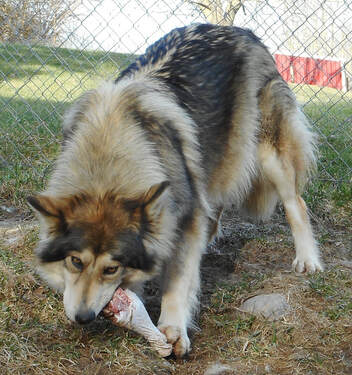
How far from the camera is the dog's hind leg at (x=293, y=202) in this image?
4.07 meters

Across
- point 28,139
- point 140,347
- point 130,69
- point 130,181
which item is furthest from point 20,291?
point 28,139

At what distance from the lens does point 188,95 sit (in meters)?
3.58

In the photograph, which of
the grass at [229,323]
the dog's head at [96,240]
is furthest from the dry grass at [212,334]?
the dog's head at [96,240]

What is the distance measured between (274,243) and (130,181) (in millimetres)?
2137

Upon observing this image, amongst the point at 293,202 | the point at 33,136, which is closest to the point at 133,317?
the point at 293,202

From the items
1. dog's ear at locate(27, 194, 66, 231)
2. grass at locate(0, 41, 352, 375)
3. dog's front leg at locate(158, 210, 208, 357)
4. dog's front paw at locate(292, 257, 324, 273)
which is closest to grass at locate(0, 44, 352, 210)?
grass at locate(0, 41, 352, 375)

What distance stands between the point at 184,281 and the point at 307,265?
4.02 feet

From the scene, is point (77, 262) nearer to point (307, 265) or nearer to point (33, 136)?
point (307, 265)

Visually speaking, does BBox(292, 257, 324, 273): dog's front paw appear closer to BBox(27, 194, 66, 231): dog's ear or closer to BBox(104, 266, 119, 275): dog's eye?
BBox(104, 266, 119, 275): dog's eye

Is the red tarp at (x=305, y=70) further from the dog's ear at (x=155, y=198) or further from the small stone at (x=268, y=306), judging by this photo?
the dog's ear at (x=155, y=198)

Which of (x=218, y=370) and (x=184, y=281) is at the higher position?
(x=184, y=281)

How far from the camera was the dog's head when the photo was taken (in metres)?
2.51

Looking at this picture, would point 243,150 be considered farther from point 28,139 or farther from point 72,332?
point 28,139

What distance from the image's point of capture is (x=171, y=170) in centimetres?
300
